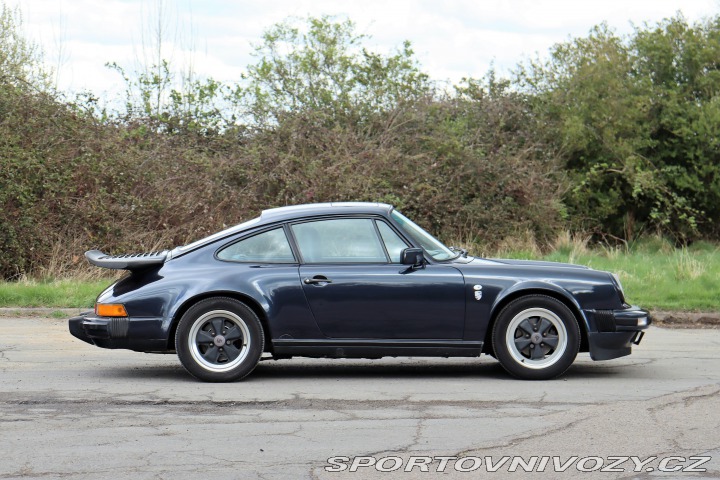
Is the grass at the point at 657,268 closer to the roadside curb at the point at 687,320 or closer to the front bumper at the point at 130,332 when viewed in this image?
the roadside curb at the point at 687,320

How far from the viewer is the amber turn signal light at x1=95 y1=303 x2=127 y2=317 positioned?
8422mm

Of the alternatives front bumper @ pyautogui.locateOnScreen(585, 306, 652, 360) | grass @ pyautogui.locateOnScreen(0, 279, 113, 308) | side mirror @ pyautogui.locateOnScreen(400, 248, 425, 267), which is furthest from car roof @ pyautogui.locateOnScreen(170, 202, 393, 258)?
grass @ pyautogui.locateOnScreen(0, 279, 113, 308)

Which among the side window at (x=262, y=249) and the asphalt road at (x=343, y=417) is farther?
the side window at (x=262, y=249)

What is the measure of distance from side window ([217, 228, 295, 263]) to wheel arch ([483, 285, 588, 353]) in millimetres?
1709

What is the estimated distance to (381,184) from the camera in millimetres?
19531

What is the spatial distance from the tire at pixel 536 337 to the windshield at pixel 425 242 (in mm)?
699

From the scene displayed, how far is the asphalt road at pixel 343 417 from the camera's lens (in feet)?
19.1

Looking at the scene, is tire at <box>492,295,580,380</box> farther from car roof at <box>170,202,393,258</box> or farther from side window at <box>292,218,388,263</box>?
car roof at <box>170,202,393,258</box>

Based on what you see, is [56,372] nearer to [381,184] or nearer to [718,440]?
[718,440]

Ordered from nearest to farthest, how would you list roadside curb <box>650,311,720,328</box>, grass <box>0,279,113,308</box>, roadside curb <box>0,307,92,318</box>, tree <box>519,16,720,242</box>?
roadside curb <box>650,311,720,328</box>
roadside curb <box>0,307,92,318</box>
grass <box>0,279,113,308</box>
tree <box>519,16,720,242</box>

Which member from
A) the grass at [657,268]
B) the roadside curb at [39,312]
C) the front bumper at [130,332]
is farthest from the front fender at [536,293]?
the roadside curb at [39,312]

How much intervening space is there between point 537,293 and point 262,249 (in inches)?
90.5

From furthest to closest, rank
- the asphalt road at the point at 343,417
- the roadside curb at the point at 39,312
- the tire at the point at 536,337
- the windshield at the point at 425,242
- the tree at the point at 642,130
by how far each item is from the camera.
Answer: the tree at the point at 642,130 → the roadside curb at the point at 39,312 → the windshield at the point at 425,242 → the tire at the point at 536,337 → the asphalt road at the point at 343,417

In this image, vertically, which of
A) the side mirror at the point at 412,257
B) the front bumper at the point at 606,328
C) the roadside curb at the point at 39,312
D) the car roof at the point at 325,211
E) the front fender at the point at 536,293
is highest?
the car roof at the point at 325,211
